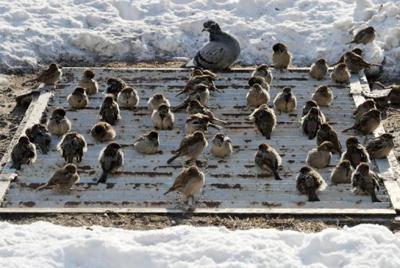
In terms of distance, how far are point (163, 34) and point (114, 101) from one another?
4.37 m

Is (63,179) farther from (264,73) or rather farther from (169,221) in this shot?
(264,73)

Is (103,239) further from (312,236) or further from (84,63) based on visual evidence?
(84,63)

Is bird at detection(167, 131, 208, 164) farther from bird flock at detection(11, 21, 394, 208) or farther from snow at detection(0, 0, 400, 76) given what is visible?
snow at detection(0, 0, 400, 76)

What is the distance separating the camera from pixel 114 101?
44.0 ft

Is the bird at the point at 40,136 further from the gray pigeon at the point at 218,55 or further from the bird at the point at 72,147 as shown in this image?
the gray pigeon at the point at 218,55

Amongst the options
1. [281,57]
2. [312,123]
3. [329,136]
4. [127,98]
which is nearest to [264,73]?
[281,57]

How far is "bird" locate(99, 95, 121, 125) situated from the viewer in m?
13.1

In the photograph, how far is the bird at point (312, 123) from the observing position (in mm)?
12578

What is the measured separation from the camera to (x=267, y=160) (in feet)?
37.8

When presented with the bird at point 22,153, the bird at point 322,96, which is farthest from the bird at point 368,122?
the bird at point 22,153

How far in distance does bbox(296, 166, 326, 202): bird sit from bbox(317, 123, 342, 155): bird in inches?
41.3

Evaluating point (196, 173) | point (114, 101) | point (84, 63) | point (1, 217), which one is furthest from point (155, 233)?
point (84, 63)

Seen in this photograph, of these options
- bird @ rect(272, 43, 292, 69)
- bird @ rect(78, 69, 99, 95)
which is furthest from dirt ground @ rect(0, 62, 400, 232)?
bird @ rect(272, 43, 292, 69)

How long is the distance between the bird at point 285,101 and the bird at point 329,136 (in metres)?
1.12
